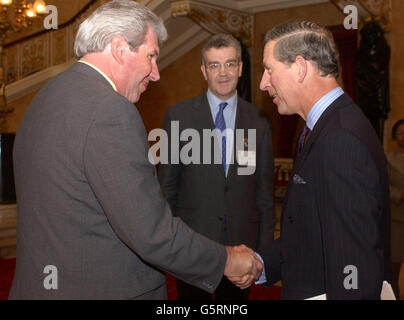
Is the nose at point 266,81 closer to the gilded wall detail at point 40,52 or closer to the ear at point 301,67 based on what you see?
the ear at point 301,67

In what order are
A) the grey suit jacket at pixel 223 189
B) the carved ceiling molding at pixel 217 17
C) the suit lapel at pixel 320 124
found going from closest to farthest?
the suit lapel at pixel 320 124, the grey suit jacket at pixel 223 189, the carved ceiling molding at pixel 217 17

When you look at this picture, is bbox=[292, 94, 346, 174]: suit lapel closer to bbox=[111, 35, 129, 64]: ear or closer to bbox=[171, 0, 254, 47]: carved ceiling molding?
bbox=[111, 35, 129, 64]: ear

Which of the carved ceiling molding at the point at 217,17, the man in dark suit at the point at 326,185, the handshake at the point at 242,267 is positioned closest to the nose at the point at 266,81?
the man in dark suit at the point at 326,185

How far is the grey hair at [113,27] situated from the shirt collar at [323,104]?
665mm

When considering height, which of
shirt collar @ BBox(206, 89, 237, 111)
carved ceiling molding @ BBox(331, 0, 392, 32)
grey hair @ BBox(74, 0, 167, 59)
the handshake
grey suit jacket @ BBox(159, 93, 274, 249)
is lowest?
the handshake

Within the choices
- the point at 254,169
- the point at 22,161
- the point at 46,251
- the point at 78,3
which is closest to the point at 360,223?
the point at 46,251

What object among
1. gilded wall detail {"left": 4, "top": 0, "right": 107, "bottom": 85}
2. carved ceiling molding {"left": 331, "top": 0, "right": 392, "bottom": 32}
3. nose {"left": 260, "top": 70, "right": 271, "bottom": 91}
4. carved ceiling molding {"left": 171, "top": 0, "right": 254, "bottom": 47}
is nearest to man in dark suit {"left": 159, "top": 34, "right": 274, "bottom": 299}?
nose {"left": 260, "top": 70, "right": 271, "bottom": 91}

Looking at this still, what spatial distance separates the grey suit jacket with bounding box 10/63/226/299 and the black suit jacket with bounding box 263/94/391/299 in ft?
1.54

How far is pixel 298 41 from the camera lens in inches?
64.8

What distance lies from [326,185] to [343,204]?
8cm

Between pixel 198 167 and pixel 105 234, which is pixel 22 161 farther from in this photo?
pixel 198 167

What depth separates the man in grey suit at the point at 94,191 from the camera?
1432 millimetres

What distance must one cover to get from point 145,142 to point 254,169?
1366 millimetres

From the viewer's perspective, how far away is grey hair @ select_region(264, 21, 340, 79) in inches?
63.3
